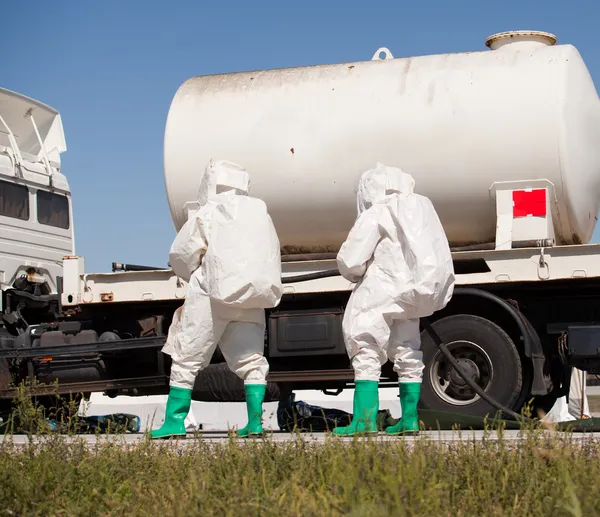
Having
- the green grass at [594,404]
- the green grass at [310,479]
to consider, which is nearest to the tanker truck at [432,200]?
the green grass at [310,479]

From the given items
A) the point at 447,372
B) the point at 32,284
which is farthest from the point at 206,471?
the point at 32,284

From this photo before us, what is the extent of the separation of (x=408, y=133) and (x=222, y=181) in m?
2.09

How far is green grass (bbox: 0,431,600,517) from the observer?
13.7 ft

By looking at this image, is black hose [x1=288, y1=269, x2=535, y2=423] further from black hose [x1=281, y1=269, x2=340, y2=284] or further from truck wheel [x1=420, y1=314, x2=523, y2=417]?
truck wheel [x1=420, y1=314, x2=523, y2=417]

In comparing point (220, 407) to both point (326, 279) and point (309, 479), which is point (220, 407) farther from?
point (309, 479)

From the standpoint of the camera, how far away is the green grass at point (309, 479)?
4.18m

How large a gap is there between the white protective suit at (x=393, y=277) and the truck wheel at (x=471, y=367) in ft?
5.22

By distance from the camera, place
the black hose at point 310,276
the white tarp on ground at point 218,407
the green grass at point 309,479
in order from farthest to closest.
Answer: the white tarp on ground at point 218,407 → the black hose at point 310,276 → the green grass at point 309,479

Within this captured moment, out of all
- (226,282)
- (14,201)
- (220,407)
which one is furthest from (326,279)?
(220,407)

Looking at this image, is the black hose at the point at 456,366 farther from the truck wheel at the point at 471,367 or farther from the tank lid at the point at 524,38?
the tank lid at the point at 524,38

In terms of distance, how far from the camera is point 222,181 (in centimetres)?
752

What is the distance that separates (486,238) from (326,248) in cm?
143

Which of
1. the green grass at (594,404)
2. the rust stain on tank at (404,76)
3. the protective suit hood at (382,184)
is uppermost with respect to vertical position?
the rust stain on tank at (404,76)

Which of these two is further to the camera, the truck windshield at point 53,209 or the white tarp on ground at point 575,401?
the truck windshield at point 53,209
